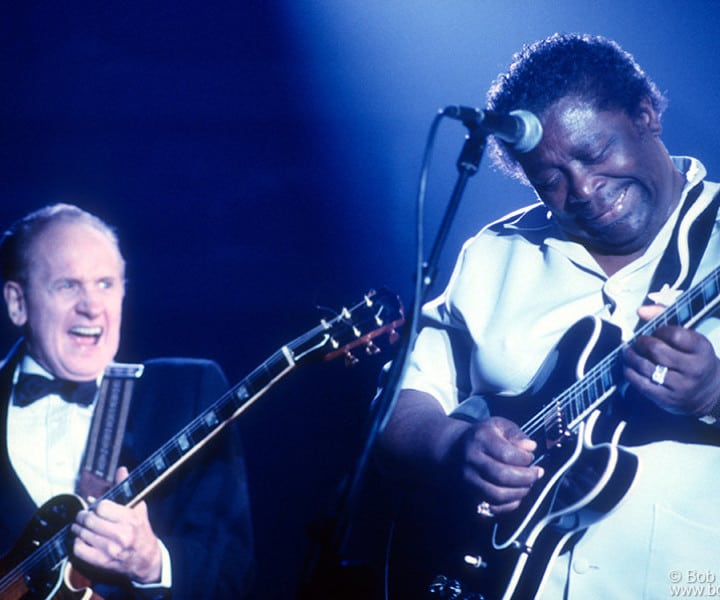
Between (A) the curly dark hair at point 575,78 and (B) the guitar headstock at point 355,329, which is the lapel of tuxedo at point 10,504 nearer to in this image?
(B) the guitar headstock at point 355,329

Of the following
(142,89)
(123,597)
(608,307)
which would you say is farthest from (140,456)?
(608,307)

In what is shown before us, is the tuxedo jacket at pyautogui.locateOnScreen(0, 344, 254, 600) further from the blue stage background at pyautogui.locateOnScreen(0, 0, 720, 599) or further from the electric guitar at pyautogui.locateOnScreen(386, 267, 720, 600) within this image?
the electric guitar at pyautogui.locateOnScreen(386, 267, 720, 600)

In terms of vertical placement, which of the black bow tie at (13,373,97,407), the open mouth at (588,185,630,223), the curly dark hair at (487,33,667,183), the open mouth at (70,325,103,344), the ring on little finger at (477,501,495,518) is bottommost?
the ring on little finger at (477,501,495,518)

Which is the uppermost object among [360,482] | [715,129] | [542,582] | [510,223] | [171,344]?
[715,129]

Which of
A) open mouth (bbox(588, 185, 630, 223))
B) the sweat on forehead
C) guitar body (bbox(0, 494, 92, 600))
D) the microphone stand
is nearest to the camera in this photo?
the microphone stand

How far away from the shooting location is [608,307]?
6.79 feet

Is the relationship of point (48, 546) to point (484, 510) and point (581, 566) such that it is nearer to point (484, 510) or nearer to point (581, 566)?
point (484, 510)

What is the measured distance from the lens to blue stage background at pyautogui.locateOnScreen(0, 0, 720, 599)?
2711 millimetres

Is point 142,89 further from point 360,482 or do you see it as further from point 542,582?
point 542,582

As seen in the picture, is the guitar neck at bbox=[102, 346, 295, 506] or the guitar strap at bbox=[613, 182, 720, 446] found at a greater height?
the guitar strap at bbox=[613, 182, 720, 446]

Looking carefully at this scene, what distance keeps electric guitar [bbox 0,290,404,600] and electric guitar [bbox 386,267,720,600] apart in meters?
0.66

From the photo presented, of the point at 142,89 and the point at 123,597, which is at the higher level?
the point at 142,89

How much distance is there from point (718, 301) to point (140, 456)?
2.05m

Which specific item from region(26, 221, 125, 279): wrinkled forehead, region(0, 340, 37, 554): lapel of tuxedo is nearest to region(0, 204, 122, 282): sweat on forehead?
region(26, 221, 125, 279): wrinkled forehead
